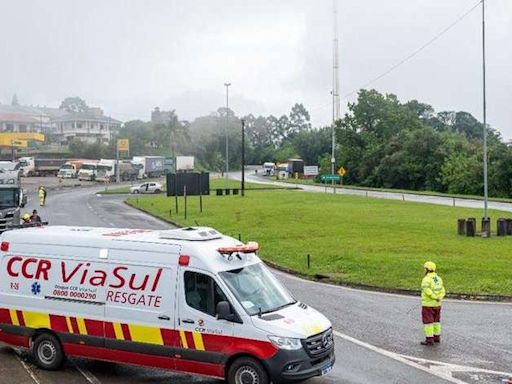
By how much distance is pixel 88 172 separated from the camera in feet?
335

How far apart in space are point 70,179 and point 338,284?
290 feet

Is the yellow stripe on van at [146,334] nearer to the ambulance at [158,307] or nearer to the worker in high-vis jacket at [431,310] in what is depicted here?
the ambulance at [158,307]

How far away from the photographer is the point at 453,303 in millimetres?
17375

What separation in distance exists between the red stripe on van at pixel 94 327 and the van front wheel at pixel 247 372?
2466 mm

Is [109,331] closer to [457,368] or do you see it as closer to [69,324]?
[69,324]

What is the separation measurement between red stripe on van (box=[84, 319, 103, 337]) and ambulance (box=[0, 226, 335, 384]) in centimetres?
2

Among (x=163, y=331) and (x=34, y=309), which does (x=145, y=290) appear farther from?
(x=34, y=309)

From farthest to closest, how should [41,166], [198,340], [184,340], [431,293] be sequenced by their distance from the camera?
[41,166] → [431,293] → [184,340] → [198,340]

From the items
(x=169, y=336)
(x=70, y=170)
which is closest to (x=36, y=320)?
(x=169, y=336)

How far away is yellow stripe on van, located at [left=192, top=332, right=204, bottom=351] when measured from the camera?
400 inches

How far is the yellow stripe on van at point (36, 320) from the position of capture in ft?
38.2

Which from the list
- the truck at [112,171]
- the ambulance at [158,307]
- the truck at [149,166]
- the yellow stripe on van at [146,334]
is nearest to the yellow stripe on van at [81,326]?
the ambulance at [158,307]

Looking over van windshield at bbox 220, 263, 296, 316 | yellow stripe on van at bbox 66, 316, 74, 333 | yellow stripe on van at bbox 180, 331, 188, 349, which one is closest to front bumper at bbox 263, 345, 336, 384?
van windshield at bbox 220, 263, 296, 316

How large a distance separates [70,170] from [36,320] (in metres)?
96.8
